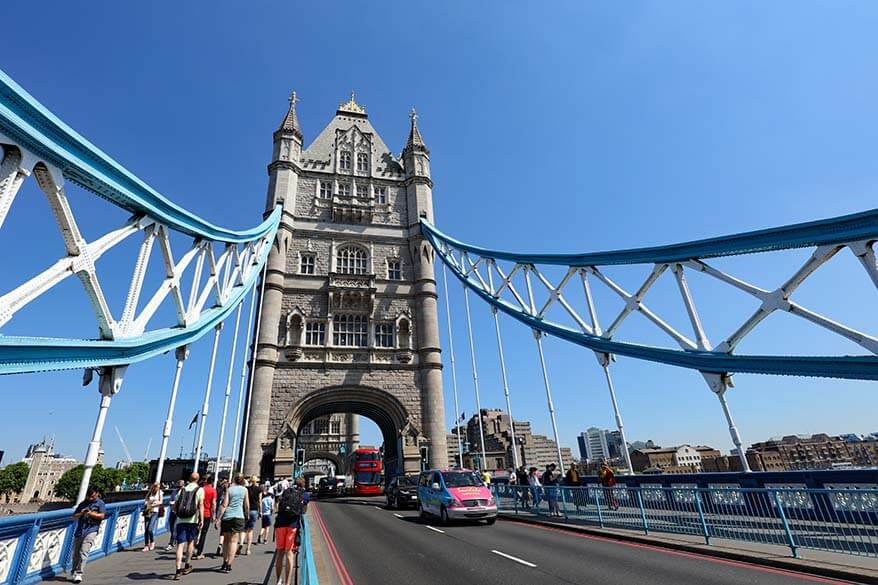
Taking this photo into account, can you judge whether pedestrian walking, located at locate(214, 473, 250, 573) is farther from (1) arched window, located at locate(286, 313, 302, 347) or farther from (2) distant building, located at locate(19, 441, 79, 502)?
(2) distant building, located at locate(19, 441, 79, 502)

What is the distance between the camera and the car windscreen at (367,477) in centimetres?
3131

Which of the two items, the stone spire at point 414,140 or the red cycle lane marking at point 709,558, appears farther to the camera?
the stone spire at point 414,140

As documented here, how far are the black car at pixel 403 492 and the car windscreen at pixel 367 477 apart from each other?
37.1ft

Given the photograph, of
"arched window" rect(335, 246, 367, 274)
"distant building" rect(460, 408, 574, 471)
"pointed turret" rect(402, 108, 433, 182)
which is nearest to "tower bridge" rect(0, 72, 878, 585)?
"arched window" rect(335, 246, 367, 274)

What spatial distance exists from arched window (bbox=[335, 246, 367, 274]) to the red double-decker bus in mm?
→ 13759

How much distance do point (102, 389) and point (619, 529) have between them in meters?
12.8

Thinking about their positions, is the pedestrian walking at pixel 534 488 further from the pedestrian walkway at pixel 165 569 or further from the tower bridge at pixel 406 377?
the pedestrian walkway at pixel 165 569

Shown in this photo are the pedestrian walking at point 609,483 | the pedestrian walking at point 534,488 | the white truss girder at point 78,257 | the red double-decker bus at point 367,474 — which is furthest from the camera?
the red double-decker bus at point 367,474

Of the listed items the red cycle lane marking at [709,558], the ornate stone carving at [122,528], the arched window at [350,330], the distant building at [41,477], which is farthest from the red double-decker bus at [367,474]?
the distant building at [41,477]

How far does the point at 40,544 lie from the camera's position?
7559mm

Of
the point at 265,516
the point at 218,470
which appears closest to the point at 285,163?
the point at 218,470

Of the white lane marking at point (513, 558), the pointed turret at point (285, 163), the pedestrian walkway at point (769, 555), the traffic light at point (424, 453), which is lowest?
the pedestrian walkway at point (769, 555)

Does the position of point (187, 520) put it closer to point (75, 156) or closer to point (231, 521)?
point (231, 521)

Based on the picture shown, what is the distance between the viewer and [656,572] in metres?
7.05
